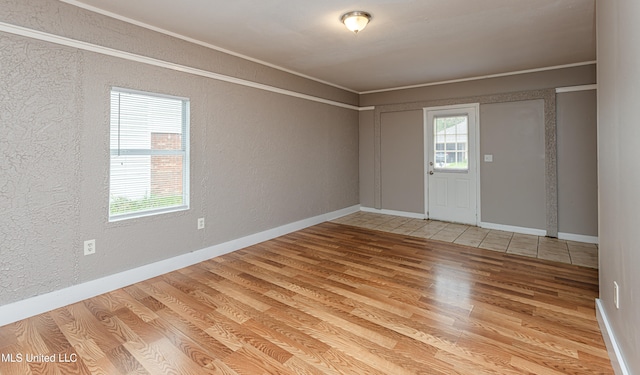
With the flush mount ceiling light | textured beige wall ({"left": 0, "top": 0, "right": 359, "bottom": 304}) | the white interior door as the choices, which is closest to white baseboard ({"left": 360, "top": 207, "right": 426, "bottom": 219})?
the white interior door

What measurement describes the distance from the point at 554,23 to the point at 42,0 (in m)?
4.55

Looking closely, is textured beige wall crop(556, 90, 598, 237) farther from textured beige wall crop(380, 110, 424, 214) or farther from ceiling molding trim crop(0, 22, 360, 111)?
ceiling molding trim crop(0, 22, 360, 111)

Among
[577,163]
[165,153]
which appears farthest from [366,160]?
[165,153]

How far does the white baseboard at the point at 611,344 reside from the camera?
5.31 ft

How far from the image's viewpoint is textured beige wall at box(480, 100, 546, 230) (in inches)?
186

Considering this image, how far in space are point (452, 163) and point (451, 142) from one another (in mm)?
373

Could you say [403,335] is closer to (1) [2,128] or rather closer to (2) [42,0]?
(1) [2,128]

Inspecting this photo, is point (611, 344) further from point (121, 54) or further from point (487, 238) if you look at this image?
point (121, 54)

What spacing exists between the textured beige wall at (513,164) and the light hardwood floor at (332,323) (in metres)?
1.48

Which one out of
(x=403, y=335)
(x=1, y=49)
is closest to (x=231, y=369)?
(x=403, y=335)

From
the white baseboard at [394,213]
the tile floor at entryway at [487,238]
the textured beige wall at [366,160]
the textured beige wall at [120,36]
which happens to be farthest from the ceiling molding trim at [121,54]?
the white baseboard at [394,213]

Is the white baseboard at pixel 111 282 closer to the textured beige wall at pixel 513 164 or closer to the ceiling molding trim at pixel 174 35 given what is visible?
the ceiling molding trim at pixel 174 35

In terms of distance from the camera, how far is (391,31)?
3.27 m

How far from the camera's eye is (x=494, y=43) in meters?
3.62
